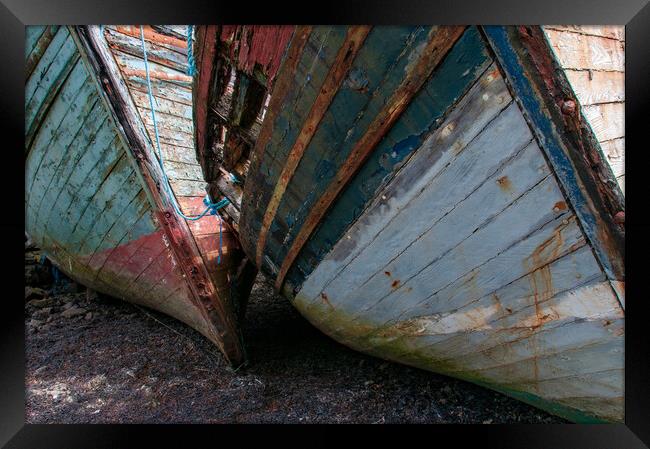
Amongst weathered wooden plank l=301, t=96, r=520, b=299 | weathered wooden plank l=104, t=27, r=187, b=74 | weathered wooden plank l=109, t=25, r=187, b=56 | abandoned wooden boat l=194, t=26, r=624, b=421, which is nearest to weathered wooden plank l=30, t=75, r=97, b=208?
weathered wooden plank l=104, t=27, r=187, b=74

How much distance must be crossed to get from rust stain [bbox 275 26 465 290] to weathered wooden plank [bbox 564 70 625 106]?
0.27 meters

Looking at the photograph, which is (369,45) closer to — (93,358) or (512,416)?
(512,416)

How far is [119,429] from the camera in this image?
1578 mm

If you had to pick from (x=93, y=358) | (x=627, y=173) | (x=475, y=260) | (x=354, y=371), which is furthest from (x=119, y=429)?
(x=627, y=173)

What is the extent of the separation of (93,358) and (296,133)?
1.67 m

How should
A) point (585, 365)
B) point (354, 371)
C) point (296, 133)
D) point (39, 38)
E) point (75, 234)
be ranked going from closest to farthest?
point (585, 365) → point (296, 133) → point (354, 371) → point (39, 38) → point (75, 234)

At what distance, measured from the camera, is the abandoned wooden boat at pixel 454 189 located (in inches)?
37.5

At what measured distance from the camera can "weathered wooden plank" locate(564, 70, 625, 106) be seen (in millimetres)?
958

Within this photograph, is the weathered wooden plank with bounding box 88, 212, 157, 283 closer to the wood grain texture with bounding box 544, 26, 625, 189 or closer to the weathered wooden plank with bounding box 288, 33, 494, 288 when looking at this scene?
the weathered wooden plank with bounding box 288, 33, 494, 288

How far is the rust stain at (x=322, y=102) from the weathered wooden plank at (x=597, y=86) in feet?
1.60

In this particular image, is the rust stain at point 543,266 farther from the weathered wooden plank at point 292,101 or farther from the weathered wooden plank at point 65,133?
the weathered wooden plank at point 65,133

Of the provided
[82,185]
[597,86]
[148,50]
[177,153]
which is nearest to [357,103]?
[597,86]

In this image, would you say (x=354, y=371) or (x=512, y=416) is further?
(x=354, y=371)
